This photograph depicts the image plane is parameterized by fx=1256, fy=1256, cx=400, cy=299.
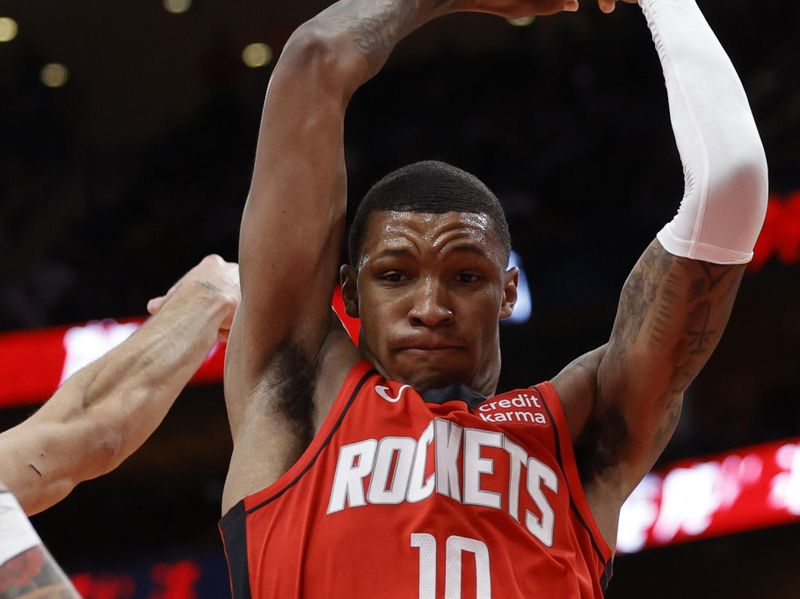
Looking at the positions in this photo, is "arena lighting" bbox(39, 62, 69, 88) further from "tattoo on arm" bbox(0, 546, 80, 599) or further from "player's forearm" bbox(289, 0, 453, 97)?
"tattoo on arm" bbox(0, 546, 80, 599)

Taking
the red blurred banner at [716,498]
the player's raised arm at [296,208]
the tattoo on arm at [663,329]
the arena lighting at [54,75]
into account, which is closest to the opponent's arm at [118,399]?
the player's raised arm at [296,208]

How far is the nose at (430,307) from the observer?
227 cm

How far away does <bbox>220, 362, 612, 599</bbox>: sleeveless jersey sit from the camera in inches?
81.5

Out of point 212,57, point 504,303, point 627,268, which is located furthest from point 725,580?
point 504,303

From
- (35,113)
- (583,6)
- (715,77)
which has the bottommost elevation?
(715,77)

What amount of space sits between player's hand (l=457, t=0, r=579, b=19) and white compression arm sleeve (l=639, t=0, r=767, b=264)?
371 millimetres

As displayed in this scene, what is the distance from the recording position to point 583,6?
941 cm

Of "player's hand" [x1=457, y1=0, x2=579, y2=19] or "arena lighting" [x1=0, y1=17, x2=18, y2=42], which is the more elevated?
"arena lighting" [x1=0, y1=17, x2=18, y2=42]

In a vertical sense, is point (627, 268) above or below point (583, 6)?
below

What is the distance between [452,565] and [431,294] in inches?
19.8

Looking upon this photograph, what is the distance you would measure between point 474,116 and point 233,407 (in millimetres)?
6503

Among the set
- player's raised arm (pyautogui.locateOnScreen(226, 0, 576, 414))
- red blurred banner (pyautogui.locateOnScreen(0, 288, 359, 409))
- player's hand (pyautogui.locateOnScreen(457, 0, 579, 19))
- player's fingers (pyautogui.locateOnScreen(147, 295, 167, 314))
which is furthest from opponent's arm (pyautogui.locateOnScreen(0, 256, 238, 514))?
red blurred banner (pyautogui.locateOnScreen(0, 288, 359, 409))

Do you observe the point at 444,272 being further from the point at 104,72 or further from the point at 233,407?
the point at 104,72

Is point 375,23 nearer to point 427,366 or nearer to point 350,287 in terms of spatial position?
point 350,287
